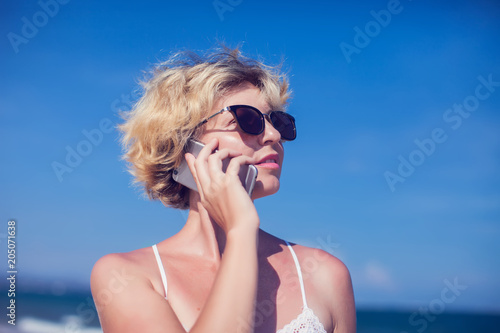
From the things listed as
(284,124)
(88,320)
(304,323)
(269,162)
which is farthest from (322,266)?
(88,320)

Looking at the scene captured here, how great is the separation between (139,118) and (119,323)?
187cm

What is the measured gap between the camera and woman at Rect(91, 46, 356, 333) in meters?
2.52

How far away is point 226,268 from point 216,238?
101 centimetres

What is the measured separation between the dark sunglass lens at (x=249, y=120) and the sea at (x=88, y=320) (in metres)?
14.7

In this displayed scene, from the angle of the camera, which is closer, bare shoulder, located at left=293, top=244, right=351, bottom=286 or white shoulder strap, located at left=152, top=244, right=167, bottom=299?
white shoulder strap, located at left=152, top=244, right=167, bottom=299

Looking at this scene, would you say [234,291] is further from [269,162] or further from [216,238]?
[269,162]

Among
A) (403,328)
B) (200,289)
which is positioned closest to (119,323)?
(200,289)

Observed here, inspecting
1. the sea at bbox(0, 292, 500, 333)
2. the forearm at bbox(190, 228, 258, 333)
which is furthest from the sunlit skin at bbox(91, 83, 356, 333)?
the sea at bbox(0, 292, 500, 333)

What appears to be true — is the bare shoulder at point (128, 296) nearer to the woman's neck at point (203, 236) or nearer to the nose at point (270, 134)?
the woman's neck at point (203, 236)

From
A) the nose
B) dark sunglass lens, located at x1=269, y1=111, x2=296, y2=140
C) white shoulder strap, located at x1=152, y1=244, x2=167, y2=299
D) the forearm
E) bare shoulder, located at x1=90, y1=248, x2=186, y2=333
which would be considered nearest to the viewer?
the forearm

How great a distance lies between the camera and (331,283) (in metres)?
3.33

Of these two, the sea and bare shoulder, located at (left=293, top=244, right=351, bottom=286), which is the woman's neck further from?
the sea

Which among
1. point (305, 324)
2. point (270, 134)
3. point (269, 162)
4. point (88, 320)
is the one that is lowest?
point (305, 324)

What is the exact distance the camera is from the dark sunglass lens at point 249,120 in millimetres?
3354
